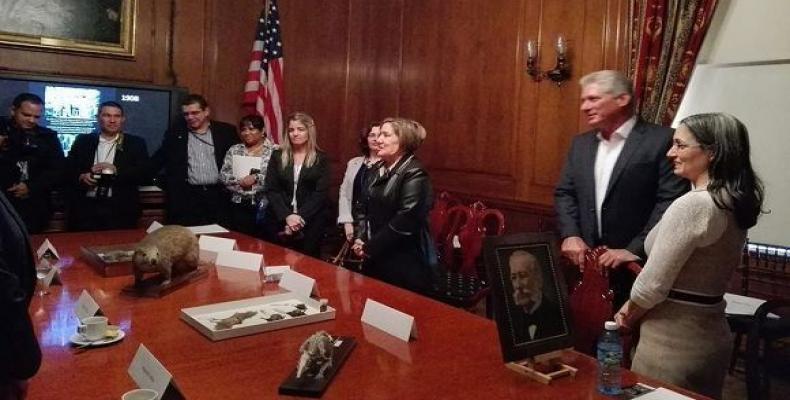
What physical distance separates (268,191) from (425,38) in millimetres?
2029

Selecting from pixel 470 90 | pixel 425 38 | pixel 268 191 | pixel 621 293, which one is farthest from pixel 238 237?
pixel 425 38

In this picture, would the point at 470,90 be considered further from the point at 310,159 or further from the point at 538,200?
the point at 310,159

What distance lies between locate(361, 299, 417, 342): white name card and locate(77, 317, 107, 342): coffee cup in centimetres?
67

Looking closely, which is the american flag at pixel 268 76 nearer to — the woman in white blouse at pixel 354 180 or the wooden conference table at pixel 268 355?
the woman in white blouse at pixel 354 180

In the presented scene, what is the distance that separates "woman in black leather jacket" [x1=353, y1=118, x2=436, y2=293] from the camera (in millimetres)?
2812

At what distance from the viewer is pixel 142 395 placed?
1.19 m

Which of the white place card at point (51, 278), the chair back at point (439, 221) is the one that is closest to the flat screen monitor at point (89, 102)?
the chair back at point (439, 221)

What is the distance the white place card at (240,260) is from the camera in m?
2.46

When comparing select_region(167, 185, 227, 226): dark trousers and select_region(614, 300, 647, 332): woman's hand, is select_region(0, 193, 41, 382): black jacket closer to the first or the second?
select_region(614, 300, 647, 332): woman's hand

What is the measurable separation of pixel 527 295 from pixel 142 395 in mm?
829

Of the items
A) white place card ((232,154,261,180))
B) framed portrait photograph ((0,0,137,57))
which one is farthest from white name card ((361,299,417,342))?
framed portrait photograph ((0,0,137,57))

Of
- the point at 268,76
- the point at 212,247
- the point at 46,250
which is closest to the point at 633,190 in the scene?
the point at 212,247

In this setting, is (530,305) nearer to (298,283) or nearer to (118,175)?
(298,283)

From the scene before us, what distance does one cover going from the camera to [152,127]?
468 centimetres
